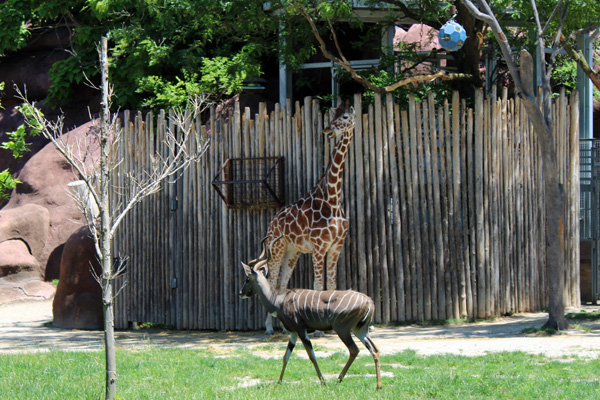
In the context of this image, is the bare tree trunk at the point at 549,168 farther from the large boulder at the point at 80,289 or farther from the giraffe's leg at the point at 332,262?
the large boulder at the point at 80,289

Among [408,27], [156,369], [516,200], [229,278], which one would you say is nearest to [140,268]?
[229,278]

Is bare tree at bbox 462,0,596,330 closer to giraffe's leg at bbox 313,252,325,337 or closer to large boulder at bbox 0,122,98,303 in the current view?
giraffe's leg at bbox 313,252,325,337

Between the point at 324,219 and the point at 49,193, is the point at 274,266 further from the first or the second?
the point at 49,193

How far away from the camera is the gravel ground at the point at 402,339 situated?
8352mm

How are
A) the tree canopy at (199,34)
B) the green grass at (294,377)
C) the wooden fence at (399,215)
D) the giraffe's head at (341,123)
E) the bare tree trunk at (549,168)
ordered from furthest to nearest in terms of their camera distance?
the tree canopy at (199,34), the wooden fence at (399,215), the giraffe's head at (341,123), the bare tree trunk at (549,168), the green grass at (294,377)

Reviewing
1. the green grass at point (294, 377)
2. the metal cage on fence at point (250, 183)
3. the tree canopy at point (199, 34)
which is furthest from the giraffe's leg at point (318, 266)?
the tree canopy at point (199, 34)

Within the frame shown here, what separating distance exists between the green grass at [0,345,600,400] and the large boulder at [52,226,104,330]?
3.34 metres

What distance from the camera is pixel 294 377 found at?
23.1ft

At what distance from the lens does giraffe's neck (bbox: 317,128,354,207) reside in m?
10.1

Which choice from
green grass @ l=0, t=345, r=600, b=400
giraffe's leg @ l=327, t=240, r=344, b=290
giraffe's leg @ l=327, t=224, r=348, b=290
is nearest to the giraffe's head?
giraffe's leg @ l=327, t=224, r=348, b=290

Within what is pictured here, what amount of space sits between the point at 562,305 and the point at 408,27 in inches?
466

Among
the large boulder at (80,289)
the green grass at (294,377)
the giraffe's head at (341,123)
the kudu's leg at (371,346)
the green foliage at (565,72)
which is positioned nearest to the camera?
the green grass at (294,377)

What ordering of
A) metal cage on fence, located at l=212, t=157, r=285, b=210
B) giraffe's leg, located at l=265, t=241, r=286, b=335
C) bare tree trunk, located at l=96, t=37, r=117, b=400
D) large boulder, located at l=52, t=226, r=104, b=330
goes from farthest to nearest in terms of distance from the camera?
large boulder, located at l=52, t=226, r=104, b=330 < metal cage on fence, located at l=212, t=157, r=285, b=210 < giraffe's leg, located at l=265, t=241, r=286, b=335 < bare tree trunk, located at l=96, t=37, r=117, b=400

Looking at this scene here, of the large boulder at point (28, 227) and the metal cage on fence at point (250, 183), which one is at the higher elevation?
the metal cage on fence at point (250, 183)
